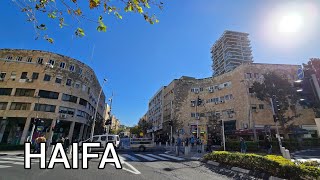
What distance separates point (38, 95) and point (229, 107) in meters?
34.8

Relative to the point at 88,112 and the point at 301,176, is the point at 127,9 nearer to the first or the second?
the point at 301,176

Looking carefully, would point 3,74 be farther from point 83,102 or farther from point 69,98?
point 83,102

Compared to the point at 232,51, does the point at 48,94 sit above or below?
below

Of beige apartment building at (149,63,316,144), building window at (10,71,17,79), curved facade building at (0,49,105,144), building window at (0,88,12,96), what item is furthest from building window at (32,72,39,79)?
beige apartment building at (149,63,316,144)

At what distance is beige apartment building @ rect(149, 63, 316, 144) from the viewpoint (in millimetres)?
34375

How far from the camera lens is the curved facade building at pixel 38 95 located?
33250mm

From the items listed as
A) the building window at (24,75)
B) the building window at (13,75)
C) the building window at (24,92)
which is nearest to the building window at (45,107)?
the building window at (24,92)

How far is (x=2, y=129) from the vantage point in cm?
3303

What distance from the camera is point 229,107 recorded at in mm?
37938

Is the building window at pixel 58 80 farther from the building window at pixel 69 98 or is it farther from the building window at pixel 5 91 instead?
the building window at pixel 5 91

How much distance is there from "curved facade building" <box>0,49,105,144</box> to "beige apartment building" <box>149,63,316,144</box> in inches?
868

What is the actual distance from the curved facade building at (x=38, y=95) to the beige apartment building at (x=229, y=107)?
22.1m

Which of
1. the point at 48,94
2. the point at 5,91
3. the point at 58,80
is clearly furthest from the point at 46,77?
the point at 5,91

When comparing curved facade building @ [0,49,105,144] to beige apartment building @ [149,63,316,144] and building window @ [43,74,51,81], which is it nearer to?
building window @ [43,74,51,81]
